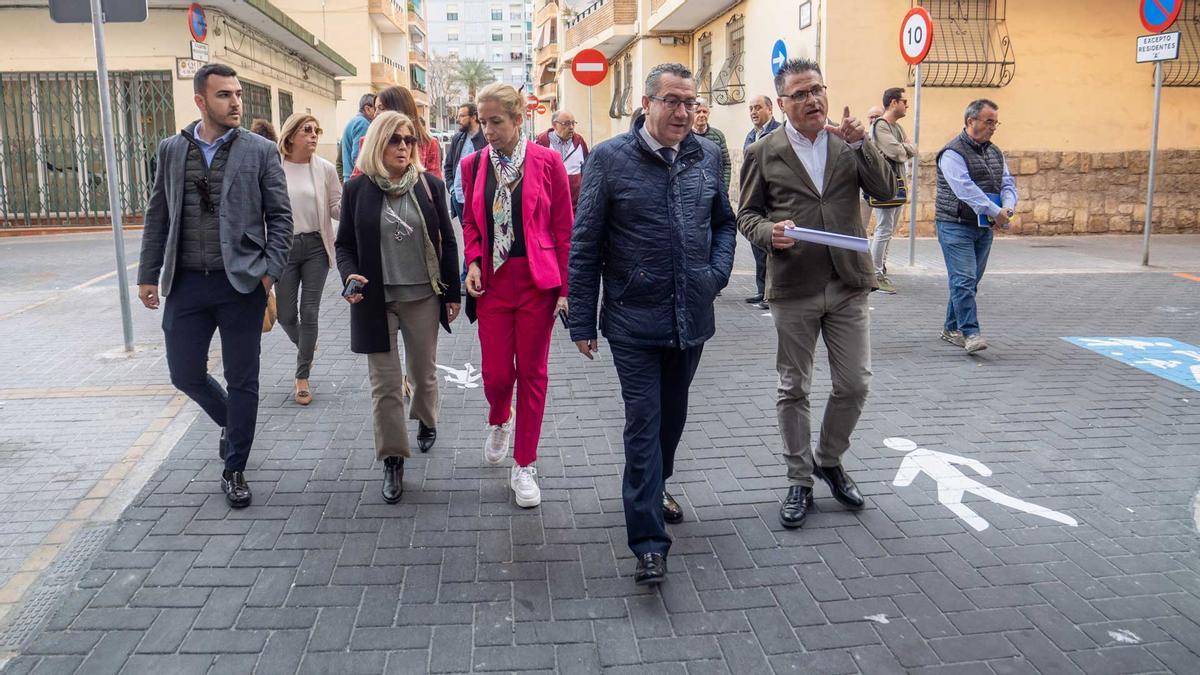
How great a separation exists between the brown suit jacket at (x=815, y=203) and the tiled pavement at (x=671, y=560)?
3.53ft

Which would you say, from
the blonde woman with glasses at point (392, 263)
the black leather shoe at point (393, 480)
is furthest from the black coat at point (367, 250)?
the black leather shoe at point (393, 480)

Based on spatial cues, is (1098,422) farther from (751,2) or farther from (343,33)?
(343,33)

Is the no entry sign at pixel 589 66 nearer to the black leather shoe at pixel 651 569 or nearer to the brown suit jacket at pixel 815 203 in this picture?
the brown suit jacket at pixel 815 203

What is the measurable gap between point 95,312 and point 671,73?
791 cm

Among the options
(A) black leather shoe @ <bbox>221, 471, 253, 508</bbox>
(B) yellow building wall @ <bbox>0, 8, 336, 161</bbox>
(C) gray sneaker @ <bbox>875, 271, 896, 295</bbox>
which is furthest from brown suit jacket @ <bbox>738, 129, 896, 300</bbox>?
(B) yellow building wall @ <bbox>0, 8, 336, 161</bbox>

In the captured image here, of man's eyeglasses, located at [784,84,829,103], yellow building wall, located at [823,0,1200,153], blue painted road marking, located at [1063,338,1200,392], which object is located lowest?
blue painted road marking, located at [1063,338,1200,392]

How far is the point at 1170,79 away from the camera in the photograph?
56.0 feet

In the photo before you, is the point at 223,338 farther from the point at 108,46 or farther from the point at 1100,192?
the point at 1100,192

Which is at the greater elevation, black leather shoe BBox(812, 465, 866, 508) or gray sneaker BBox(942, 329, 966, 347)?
gray sneaker BBox(942, 329, 966, 347)

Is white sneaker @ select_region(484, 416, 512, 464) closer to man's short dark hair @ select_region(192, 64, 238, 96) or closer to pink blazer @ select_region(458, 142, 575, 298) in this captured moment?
pink blazer @ select_region(458, 142, 575, 298)

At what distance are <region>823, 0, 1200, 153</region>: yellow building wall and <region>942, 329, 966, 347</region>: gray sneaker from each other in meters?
8.32

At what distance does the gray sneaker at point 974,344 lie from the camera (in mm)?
Answer: 7773

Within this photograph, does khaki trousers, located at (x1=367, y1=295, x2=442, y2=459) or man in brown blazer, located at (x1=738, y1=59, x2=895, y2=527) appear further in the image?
khaki trousers, located at (x1=367, y1=295, x2=442, y2=459)

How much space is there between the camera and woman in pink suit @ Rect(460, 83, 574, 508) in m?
4.62
